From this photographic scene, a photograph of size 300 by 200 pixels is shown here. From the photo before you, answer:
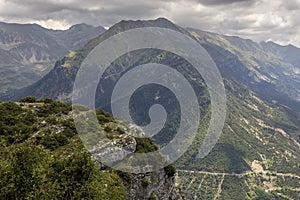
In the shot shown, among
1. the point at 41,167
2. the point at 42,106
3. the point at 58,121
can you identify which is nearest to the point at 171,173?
the point at 58,121

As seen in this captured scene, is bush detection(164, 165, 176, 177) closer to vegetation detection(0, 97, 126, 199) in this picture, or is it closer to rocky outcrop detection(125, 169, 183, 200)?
rocky outcrop detection(125, 169, 183, 200)

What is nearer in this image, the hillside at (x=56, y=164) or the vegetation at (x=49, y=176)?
the vegetation at (x=49, y=176)

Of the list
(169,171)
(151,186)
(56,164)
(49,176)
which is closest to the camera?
(49,176)

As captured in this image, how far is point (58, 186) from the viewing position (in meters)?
→ 40.5

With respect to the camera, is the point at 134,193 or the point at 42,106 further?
the point at 42,106

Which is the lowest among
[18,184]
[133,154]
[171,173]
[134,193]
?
[171,173]

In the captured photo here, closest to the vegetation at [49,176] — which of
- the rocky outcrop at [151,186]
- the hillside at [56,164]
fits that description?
the hillside at [56,164]

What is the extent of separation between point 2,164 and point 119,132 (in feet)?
115

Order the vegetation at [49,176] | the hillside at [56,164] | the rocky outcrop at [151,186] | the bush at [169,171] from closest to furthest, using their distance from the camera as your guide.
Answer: the vegetation at [49,176]
the hillside at [56,164]
the rocky outcrop at [151,186]
the bush at [169,171]

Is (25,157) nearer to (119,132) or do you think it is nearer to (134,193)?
(134,193)

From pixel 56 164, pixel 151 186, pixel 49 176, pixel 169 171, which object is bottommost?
pixel 169 171

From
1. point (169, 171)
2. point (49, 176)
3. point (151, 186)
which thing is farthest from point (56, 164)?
point (169, 171)

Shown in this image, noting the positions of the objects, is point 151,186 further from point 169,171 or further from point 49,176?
point 49,176

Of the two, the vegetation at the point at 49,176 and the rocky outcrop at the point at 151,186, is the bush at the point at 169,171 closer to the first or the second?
the rocky outcrop at the point at 151,186
